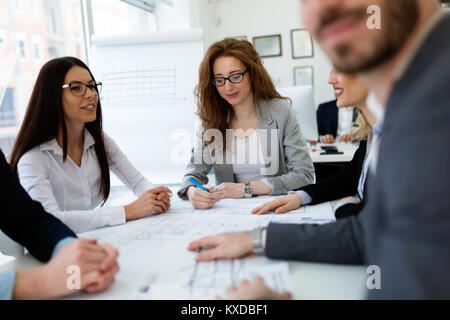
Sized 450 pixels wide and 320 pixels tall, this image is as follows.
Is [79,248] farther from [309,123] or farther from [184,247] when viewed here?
[309,123]

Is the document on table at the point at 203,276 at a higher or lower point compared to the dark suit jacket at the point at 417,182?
lower

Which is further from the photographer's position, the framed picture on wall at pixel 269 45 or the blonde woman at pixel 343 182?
the framed picture on wall at pixel 269 45

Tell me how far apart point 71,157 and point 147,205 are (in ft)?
1.58

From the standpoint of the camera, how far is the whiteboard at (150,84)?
274 centimetres

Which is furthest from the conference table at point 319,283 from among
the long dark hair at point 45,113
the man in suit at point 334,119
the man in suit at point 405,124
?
the man in suit at point 334,119

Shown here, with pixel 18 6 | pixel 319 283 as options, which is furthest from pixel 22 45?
pixel 319 283

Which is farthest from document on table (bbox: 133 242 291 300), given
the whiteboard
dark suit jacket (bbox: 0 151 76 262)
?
the whiteboard

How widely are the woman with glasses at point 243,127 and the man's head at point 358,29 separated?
49.3 inches

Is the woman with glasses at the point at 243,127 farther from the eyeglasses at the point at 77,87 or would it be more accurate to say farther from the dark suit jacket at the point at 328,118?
the dark suit jacket at the point at 328,118

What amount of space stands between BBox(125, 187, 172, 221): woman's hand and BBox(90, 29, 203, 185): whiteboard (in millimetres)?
1379

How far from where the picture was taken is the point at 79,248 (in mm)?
779

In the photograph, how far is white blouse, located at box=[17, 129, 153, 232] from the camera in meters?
1.26
